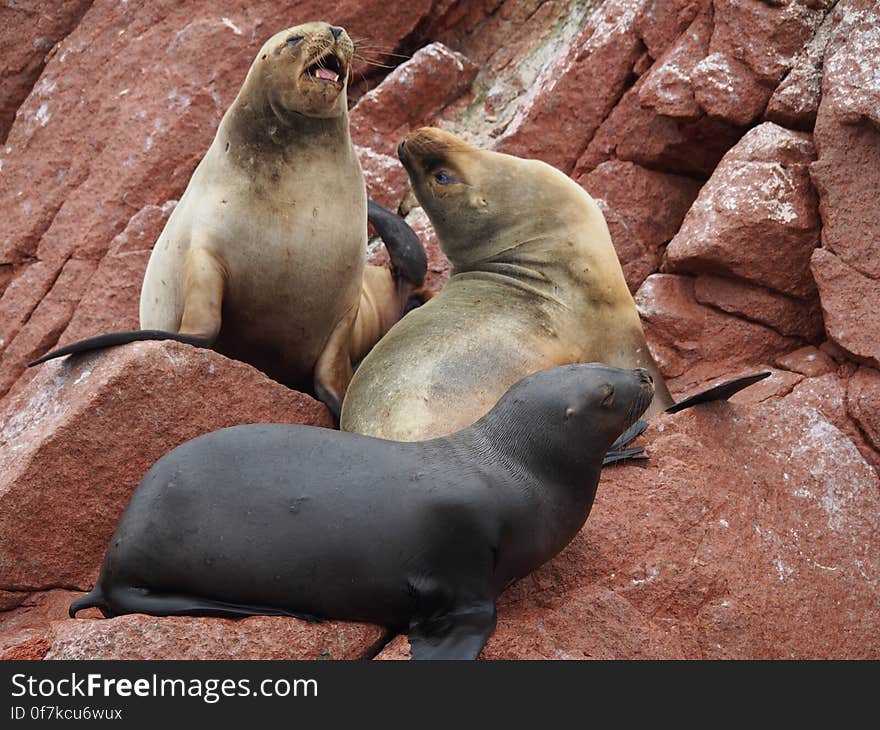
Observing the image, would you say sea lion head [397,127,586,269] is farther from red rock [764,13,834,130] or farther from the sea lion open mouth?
red rock [764,13,834,130]

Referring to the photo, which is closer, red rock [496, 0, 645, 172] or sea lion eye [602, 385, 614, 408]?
sea lion eye [602, 385, 614, 408]

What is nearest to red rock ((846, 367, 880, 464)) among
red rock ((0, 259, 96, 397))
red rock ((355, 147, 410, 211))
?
red rock ((355, 147, 410, 211))

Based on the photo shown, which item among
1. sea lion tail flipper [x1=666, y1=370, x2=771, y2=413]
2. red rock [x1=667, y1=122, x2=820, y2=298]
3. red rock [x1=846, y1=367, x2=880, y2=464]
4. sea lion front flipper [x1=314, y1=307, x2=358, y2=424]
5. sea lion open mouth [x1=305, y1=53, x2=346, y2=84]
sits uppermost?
sea lion open mouth [x1=305, y1=53, x2=346, y2=84]

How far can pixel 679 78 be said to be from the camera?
731cm

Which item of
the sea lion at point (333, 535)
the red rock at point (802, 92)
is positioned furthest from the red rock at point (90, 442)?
the red rock at point (802, 92)

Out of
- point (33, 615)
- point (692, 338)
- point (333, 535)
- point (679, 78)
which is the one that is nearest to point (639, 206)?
point (679, 78)

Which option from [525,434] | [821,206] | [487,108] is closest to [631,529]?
[525,434]

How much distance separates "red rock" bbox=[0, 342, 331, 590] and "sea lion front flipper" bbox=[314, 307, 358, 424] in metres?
0.90

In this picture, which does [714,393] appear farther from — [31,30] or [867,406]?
[31,30]

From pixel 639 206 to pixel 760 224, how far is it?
1099 mm

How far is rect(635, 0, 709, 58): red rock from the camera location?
25.0 feet

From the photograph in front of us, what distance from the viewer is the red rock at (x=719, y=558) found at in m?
4.19

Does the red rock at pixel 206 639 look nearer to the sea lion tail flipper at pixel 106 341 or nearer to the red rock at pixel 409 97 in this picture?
the sea lion tail flipper at pixel 106 341

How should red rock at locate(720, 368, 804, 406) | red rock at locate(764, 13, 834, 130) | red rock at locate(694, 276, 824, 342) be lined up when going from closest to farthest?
red rock at locate(720, 368, 804, 406) < red rock at locate(694, 276, 824, 342) < red rock at locate(764, 13, 834, 130)
